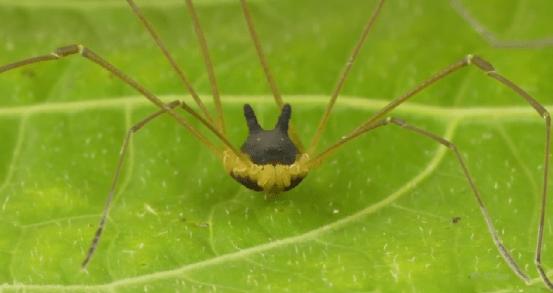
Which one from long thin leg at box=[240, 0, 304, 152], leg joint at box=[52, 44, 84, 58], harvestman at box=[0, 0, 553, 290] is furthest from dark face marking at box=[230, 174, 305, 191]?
leg joint at box=[52, 44, 84, 58]

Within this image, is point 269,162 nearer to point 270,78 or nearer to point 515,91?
point 270,78

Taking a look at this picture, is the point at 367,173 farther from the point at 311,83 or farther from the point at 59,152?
the point at 59,152

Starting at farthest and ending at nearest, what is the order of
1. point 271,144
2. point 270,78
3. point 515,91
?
1. point 270,78
2. point 271,144
3. point 515,91

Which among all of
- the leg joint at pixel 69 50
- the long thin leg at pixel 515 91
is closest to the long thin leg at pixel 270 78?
the long thin leg at pixel 515 91

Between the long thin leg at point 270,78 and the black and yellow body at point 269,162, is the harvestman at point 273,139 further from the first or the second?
the long thin leg at point 270,78

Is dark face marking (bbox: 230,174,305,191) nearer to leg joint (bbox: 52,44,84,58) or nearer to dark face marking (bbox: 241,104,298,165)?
dark face marking (bbox: 241,104,298,165)

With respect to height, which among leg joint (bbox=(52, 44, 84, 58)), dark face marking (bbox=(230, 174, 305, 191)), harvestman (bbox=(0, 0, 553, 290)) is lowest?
dark face marking (bbox=(230, 174, 305, 191))

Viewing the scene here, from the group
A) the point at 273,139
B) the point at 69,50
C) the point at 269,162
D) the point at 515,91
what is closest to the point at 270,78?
the point at 273,139

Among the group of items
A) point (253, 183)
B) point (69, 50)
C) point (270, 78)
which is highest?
point (270, 78)
